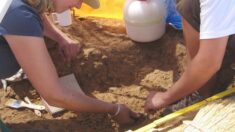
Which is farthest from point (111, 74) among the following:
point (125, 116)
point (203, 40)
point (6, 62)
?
point (203, 40)

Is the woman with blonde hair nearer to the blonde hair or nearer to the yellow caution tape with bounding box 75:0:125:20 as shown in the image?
the blonde hair

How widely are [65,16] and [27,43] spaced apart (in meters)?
1.04

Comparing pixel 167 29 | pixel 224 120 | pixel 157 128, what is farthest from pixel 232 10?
pixel 167 29

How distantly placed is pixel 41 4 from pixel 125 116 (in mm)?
742

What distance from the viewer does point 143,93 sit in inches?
92.7

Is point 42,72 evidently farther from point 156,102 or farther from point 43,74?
point 156,102

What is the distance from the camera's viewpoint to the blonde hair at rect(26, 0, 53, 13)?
1622mm

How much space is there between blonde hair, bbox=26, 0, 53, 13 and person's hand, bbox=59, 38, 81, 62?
0.64 m

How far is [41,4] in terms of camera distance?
1633mm

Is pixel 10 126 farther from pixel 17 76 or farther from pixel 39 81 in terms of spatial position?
pixel 39 81

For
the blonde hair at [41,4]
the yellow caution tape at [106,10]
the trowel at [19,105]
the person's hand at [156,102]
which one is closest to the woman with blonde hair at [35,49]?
the blonde hair at [41,4]

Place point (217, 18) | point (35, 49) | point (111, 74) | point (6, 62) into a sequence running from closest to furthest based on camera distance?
1. point (217, 18)
2. point (35, 49)
3. point (6, 62)
4. point (111, 74)

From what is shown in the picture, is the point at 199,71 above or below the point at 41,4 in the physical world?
below

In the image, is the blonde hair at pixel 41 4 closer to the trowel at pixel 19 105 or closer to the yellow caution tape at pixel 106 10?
the trowel at pixel 19 105
